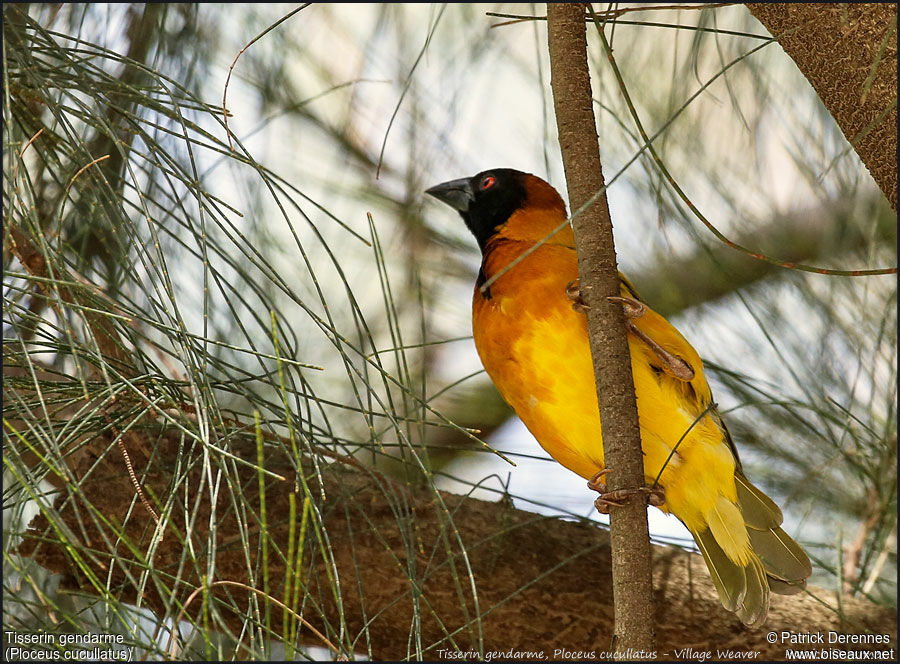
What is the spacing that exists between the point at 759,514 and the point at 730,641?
272 mm

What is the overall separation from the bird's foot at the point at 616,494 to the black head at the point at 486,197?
2.34 feet

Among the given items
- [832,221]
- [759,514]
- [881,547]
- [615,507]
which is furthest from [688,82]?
[615,507]

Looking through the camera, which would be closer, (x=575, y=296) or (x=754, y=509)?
(x=575, y=296)

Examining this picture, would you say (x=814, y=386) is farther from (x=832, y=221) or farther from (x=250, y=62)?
(x=250, y=62)

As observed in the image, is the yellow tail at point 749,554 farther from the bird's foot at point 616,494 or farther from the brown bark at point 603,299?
the brown bark at point 603,299

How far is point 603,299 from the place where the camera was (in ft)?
4.52

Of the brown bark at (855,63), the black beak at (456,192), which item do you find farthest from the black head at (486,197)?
the brown bark at (855,63)

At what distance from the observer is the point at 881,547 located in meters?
2.23

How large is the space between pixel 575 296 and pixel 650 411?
1.30ft

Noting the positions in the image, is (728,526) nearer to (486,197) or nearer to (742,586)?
(742,586)

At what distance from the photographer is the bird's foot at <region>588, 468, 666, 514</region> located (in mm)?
1341

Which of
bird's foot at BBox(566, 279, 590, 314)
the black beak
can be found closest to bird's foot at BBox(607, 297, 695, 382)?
bird's foot at BBox(566, 279, 590, 314)

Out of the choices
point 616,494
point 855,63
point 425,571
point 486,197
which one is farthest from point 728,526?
point 855,63

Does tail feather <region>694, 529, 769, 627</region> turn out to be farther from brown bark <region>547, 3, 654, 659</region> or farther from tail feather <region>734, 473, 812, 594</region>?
brown bark <region>547, 3, 654, 659</region>
